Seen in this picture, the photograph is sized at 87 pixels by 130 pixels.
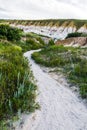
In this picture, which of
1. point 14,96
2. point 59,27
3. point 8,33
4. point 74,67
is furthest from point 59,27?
point 14,96

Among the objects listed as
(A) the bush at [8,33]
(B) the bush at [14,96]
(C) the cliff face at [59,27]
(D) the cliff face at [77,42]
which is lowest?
(C) the cliff face at [59,27]

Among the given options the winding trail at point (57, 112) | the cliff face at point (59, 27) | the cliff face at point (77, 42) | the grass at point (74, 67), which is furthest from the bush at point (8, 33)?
the cliff face at point (59, 27)

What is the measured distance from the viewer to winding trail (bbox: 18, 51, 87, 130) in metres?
7.90

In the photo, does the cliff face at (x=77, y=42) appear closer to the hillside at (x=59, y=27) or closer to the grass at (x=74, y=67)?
the grass at (x=74, y=67)

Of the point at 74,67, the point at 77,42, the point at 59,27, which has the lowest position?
the point at 59,27

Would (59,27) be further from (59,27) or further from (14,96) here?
(14,96)

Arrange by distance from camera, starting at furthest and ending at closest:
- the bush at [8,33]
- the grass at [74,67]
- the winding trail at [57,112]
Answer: the bush at [8,33], the grass at [74,67], the winding trail at [57,112]

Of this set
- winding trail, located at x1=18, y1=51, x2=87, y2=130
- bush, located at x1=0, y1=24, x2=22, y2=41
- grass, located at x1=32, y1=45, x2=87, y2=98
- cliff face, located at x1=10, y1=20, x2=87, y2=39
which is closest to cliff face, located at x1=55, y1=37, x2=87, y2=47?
bush, located at x1=0, y1=24, x2=22, y2=41

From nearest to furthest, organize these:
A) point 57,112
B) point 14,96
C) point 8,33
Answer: point 14,96 → point 57,112 → point 8,33

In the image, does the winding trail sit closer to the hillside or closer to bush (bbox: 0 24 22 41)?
bush (bbox: 0 24 22 41)

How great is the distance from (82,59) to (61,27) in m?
69.0

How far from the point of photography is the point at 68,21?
90438 millimetres

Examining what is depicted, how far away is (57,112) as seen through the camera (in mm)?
8953

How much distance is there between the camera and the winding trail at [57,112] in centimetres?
790
